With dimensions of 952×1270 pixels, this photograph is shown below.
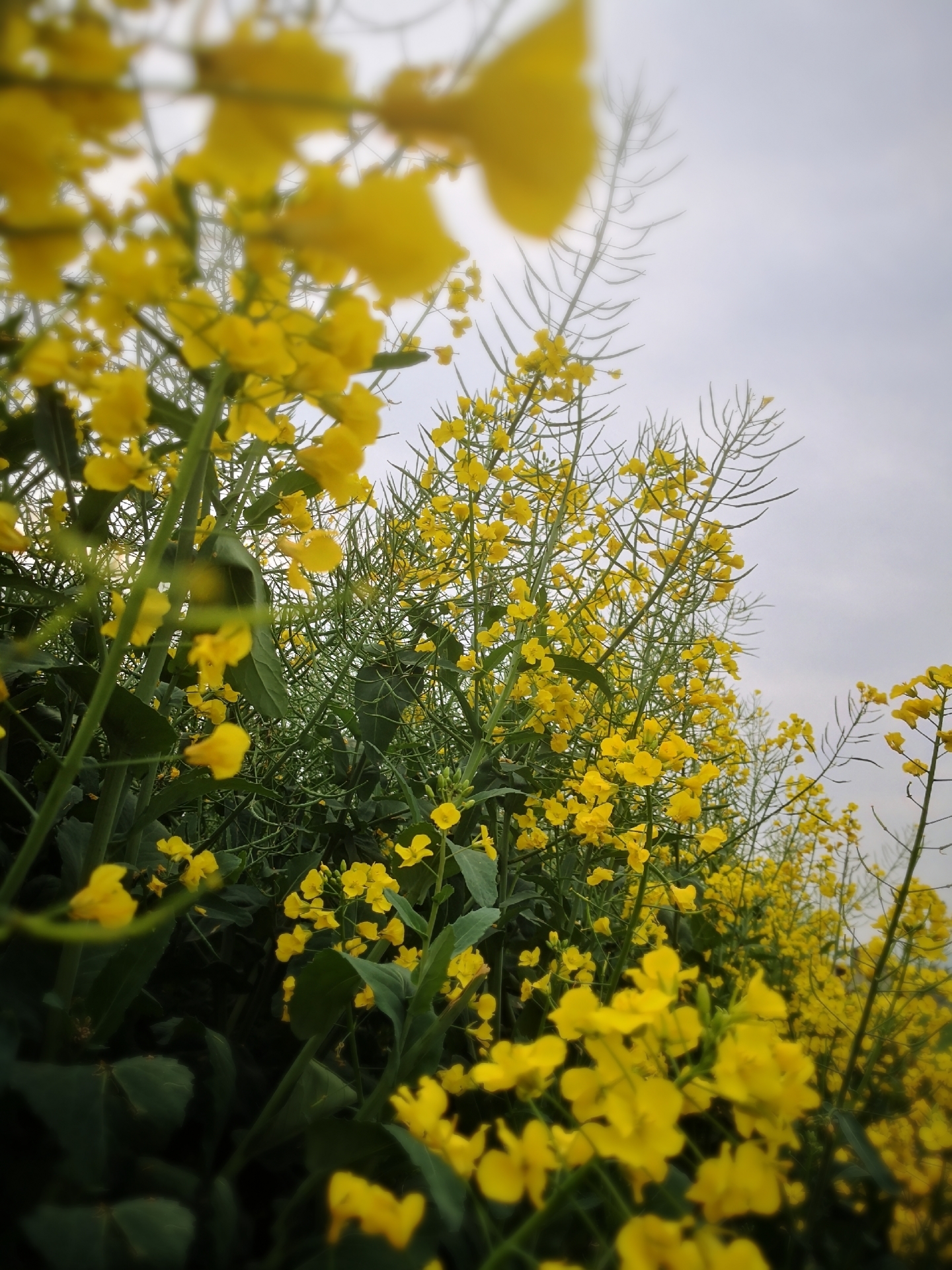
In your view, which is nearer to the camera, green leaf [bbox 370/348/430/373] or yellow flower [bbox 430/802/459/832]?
green leaf [bbox 370/348/430/373]

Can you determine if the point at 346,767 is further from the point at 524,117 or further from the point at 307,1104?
the point at 524,117

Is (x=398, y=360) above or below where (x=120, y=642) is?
above

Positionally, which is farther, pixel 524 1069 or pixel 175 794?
pixel 175 794

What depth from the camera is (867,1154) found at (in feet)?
3.61

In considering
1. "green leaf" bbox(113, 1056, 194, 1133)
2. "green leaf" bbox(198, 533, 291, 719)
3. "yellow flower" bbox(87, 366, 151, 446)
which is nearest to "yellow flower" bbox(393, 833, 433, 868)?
"green leaf" bbox(198, 533, 291, 719)

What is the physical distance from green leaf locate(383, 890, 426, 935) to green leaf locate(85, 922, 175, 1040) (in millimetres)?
383

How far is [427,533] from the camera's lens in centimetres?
204

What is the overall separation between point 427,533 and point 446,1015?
1.26 metres

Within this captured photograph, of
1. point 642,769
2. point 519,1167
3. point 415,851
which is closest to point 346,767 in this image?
point 415,851

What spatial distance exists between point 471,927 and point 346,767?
27.9 inches

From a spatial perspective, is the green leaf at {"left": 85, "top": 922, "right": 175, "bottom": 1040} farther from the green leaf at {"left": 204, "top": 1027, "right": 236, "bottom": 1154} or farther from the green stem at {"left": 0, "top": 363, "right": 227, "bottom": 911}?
the green stem at {"left": 0, "top": 363, "right": 227, "bottom": 911}

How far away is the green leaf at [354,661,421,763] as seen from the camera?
5.75 ft

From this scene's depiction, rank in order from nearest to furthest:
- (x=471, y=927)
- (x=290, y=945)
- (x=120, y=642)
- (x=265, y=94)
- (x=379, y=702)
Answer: (x=265, y=94) → (x=120, y=642) → (x=471, y=927) → (x=290, y=945) → (x=379, y=702)

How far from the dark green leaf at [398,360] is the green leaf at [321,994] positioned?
78 cm
